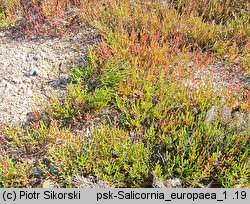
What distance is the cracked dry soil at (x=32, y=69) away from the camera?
443 cm

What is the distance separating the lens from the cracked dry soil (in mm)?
4432

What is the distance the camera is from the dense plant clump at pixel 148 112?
355 cm

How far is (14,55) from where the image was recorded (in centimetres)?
517

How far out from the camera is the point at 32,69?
4.84 m

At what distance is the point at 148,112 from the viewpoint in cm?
407

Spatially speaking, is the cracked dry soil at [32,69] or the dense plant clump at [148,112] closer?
the dense plant clump at [148,112]

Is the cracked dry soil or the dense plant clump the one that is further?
the cracked dry soil

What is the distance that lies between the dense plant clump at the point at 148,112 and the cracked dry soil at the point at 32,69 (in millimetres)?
249

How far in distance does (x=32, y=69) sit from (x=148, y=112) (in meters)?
2.02

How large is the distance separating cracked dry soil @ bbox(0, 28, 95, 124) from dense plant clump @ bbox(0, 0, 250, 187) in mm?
249

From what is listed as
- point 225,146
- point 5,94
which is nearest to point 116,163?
point 225,146

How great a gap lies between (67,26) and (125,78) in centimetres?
188

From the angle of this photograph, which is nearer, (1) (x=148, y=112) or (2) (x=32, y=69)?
(1) (x=148, y=112)

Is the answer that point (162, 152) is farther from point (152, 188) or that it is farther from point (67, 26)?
point (67, 26)
